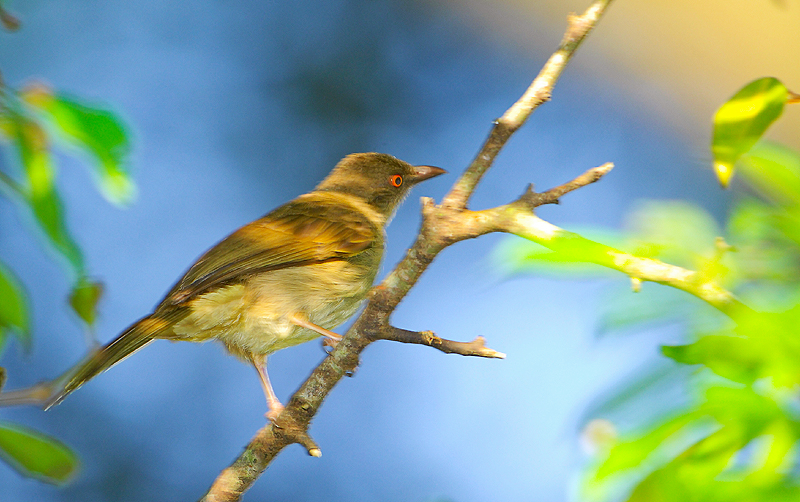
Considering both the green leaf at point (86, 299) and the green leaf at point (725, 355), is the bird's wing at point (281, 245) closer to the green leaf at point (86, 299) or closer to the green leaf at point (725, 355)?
the green leaf at point (86, 299)

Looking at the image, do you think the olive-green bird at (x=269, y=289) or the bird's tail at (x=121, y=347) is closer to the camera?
the bird's tail at (x=121, y=347)

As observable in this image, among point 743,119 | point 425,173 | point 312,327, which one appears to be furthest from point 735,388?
point 425,173

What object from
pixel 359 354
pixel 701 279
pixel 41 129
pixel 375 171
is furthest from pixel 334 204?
pixel 701 279

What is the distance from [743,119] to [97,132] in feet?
3.83

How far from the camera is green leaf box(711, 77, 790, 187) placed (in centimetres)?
121

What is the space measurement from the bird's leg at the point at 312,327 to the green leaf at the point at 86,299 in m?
1.62

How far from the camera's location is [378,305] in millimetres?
2199

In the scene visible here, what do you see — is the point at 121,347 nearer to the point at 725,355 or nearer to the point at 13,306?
the point at 13,306

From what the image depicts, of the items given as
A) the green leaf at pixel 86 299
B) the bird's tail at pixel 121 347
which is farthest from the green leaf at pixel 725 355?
the bird's tail at pixel 121 347

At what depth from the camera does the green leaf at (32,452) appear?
1.11 meters

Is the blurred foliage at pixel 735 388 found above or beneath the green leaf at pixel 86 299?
beneath

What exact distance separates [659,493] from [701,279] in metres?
0.36

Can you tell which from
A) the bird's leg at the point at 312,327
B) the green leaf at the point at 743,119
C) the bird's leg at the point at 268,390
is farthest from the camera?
the bird's leg at the point at 312,327

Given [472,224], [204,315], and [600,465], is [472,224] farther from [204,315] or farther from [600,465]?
[204,315]
